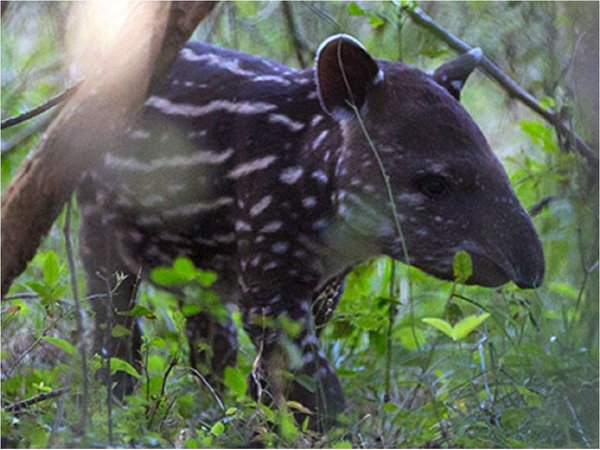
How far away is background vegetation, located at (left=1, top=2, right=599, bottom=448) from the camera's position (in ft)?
9.45

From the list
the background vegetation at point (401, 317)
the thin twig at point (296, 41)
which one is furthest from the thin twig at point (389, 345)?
the thin twig at point (296, 41)

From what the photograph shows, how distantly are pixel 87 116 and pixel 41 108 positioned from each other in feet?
0.74

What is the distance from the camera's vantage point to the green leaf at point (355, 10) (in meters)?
3.39

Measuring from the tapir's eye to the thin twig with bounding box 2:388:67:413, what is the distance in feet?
3.41

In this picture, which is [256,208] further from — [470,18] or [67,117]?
[470,18]

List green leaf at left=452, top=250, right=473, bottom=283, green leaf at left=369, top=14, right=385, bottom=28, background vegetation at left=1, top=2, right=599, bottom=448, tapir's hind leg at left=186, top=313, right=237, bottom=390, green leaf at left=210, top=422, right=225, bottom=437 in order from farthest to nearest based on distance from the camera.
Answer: tapir's hind leg at left=186, top=313, right=237, bottom=390 → green leaf at left=369, top=14, right=385, bottom=28 → green leaf at left=452, top=250, right=473, bottom=283 → background vegetation at left=1, top=2, right=599, bottom=448 → green leaf at left=210, top=422, right=225, bottom=437

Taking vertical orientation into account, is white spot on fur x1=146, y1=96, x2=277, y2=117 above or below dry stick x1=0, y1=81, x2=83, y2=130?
below

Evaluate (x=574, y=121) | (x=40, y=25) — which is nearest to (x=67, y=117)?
(x=40, y=25)

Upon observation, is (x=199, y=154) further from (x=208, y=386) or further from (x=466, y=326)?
(x=466, y=326)

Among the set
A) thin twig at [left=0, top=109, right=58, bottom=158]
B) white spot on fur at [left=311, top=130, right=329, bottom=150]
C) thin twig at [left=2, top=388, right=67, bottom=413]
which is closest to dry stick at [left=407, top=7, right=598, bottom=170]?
white spot on fur at [left=311, top=130, right=329, bottom=150]

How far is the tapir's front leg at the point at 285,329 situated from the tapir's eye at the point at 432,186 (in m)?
0.35

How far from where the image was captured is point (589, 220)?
340 centimetres

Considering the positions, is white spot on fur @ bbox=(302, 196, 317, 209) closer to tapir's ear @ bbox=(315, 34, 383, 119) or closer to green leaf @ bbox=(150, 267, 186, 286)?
tapir's ear @ bbox=(315, 34, 383, 119)

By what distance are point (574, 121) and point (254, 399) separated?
1246mm
